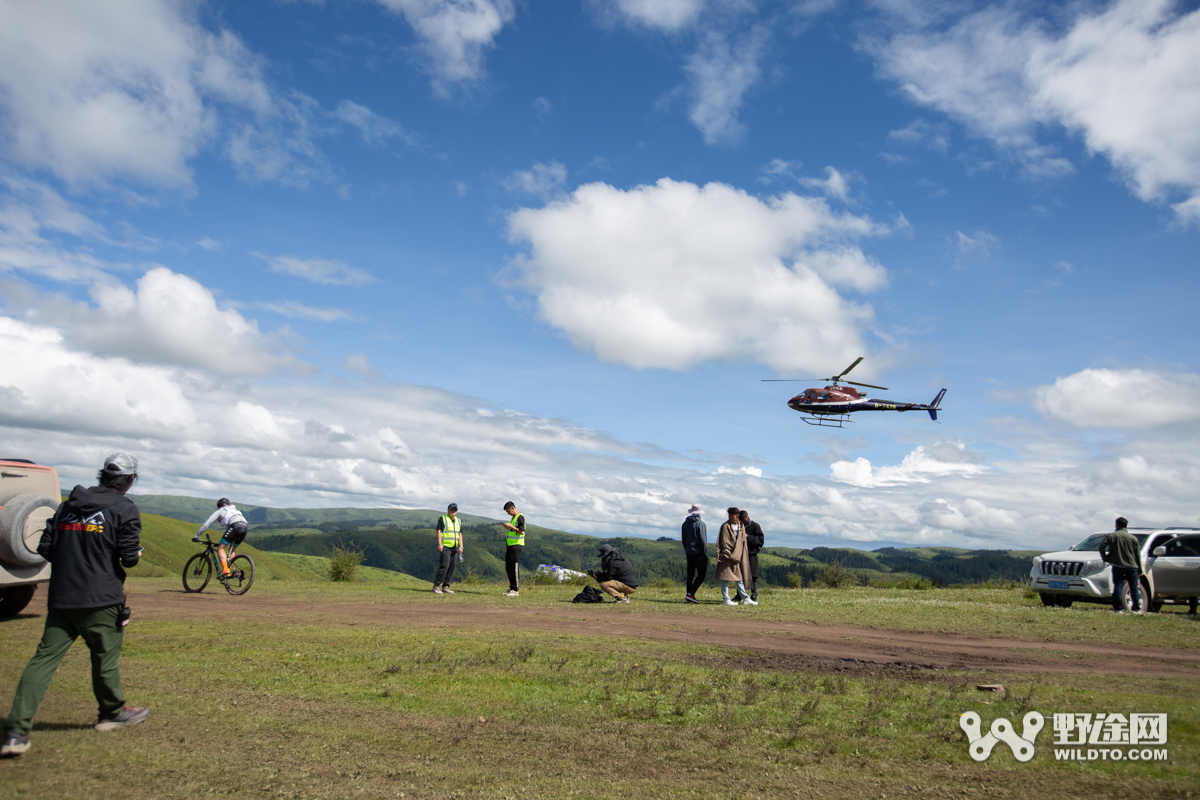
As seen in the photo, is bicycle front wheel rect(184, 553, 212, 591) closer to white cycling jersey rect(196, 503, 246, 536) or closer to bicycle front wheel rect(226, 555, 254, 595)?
bicycle front wheel rect(226, 555, 254, 595)

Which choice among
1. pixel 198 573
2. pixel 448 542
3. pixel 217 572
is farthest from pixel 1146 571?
pixel 198 573

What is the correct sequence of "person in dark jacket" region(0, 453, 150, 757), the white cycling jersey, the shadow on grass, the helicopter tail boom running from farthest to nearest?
the helicopter tail boom < the white cycling jersey < the shadow on grass < "person in dark jacket" region(0, 453, 150, 757)

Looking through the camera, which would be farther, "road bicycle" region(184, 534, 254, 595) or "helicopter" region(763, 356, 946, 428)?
"helicopter" region(763, 356, 946, 428)

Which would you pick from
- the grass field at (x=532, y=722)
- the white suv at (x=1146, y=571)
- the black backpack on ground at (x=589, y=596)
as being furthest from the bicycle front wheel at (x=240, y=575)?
the white suv at (x=1146, y=571)

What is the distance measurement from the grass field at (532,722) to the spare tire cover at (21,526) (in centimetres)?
122

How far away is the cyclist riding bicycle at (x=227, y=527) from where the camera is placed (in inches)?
656

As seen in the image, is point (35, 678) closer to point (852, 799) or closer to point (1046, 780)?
point (852, 799)

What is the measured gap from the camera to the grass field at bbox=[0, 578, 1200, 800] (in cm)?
521

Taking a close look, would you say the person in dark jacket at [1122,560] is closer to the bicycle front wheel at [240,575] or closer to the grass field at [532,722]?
the grass field at [532,722]

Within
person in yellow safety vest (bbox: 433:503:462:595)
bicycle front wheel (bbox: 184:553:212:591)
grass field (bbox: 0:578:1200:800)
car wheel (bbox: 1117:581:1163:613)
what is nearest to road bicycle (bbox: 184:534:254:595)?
bicycle front wheel (bbox: 184:553:212:591)

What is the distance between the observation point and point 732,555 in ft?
57.8

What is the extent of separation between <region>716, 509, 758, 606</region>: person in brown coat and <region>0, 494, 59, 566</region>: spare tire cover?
13.7 m

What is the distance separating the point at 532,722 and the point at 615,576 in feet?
38.0

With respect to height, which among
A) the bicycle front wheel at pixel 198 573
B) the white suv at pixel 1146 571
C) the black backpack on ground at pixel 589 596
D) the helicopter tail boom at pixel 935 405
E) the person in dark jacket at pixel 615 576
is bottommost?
the bicycle front wheel at pixel 198 573
